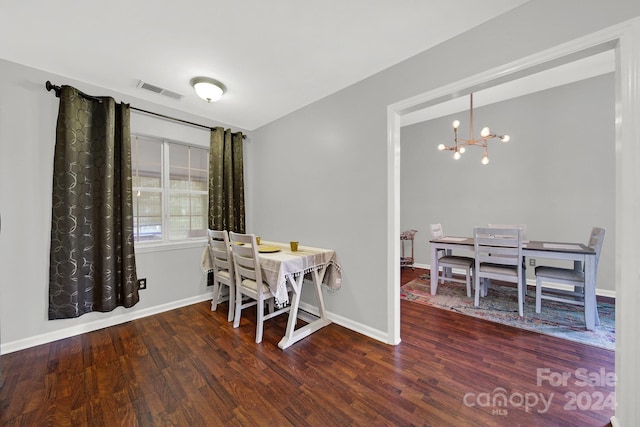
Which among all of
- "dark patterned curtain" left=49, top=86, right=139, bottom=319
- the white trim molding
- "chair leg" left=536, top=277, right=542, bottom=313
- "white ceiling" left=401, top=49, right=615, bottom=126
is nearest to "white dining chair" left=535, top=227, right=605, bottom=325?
"chair leg" left=536, top=277, right=542, bottom=313

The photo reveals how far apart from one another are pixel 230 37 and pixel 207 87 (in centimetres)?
68

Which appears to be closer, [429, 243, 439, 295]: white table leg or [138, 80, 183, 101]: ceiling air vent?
[138, 80, 183, 101]: ceiling air vent

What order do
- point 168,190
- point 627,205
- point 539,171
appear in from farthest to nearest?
1. point 539,171
2. point 168,190
3. point 627,205

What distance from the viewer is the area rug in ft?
7.22

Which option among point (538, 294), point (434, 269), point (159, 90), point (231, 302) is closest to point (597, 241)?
point (538, 294)

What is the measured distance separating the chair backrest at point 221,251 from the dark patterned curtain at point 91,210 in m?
0.79

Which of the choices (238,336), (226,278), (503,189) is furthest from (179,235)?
(503,189)

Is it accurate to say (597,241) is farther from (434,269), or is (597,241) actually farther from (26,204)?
(26,204)

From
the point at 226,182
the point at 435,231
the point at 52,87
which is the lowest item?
the point at 435,231

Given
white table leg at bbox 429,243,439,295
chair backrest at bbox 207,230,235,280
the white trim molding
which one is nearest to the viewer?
the white trim molding

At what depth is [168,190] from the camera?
299 centimetres

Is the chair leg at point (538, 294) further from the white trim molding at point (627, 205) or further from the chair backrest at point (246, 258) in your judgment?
the chair backrest at point (246, 258)

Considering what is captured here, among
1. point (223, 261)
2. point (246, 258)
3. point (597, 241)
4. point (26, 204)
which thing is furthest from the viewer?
point (223, 261)

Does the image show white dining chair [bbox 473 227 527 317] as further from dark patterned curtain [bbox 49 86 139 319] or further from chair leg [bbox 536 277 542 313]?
dark patterned curtain [bbox 49 86 139 319]
